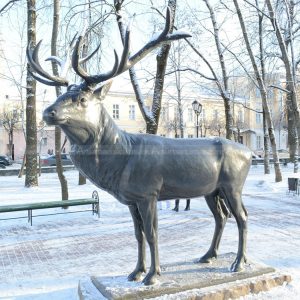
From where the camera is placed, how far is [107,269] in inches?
235

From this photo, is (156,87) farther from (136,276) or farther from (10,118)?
(10,118)

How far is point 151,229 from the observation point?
4215 millimetres

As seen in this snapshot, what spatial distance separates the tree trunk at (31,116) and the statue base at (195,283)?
11.4 meters

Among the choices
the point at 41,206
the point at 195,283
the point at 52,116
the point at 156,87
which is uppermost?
the point at 156,87

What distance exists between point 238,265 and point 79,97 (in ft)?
9.52

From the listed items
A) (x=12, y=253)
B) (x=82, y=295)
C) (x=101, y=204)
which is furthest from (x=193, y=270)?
(x=101, y=204)

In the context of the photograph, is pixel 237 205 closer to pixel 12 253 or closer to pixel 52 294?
pixel 52 294

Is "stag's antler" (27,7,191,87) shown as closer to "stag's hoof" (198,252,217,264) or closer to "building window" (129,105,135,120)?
"stag's hoof" (198,252,217,264)

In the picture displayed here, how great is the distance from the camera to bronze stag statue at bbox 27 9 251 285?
12.3 feet

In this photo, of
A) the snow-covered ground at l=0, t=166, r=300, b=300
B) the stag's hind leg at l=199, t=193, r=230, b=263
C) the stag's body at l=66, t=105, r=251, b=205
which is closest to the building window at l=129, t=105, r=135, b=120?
the snow-covered ground at l=0, t=166, r=300, b=300

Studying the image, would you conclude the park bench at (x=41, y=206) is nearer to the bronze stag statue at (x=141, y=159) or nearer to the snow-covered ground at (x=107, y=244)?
the snow-covered ground at (x=107, y=244)

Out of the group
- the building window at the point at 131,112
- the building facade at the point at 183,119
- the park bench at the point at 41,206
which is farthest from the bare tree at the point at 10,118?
the park bench at the point at 41,206

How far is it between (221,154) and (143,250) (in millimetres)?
1531

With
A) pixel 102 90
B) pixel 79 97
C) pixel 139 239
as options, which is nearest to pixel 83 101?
pixel 79 97
